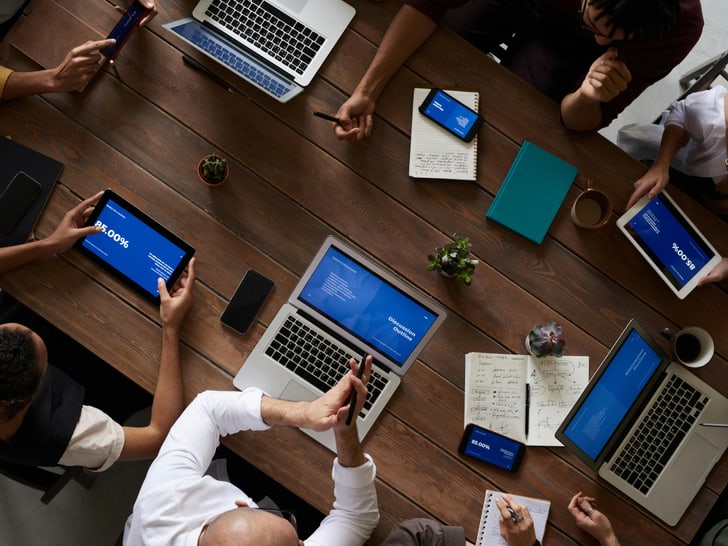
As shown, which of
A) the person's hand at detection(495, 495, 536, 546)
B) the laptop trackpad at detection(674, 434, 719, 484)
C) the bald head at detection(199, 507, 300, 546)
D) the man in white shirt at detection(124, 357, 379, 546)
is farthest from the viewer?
the laptop trackpad at detection(674, 434, 719, 484)

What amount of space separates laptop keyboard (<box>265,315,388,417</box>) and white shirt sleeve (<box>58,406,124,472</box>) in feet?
1.52

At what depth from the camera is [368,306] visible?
1567 mm

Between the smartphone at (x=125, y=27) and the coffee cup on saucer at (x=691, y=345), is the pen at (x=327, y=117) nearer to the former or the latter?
the smartphone at (x=125, y=27)

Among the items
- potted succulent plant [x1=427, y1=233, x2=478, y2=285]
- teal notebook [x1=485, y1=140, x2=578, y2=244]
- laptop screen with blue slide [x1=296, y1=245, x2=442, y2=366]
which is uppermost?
teal notebook [x1=485, y1=140, x2=578, y2=244]

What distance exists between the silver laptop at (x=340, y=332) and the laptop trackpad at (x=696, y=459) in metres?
0.84

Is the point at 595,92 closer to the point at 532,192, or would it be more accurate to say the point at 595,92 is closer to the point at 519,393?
the point at 532,192

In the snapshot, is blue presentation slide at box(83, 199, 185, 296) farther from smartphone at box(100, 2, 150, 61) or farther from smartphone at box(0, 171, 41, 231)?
smartphone at box(100, 2, 150, 61)

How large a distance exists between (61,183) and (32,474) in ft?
2.66

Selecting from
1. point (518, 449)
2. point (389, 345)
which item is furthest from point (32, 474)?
point (518, 449)

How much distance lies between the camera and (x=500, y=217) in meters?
1.69

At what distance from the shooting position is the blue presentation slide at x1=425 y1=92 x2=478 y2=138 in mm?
1692

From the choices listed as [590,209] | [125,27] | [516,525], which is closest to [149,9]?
[125,27]

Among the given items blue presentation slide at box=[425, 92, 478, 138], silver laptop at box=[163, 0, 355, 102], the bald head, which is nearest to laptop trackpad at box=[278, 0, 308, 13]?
silver laptop at box=[163, 0, 355, 102]

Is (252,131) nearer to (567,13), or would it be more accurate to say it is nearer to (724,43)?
(567,13)
